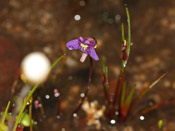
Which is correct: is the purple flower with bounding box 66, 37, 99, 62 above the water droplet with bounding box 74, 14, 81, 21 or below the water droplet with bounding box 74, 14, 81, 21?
below

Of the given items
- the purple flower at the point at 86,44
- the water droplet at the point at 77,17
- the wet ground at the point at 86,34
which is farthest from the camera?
the water droplet at the point at 77,17

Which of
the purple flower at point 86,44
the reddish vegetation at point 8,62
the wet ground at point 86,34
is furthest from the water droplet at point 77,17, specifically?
the purple flower at point 86,44

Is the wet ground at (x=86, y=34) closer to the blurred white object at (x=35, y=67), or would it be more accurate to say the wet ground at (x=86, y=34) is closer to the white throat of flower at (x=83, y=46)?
the blurred white object at (x=35, y=67)

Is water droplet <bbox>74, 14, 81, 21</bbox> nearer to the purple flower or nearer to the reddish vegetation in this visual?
the reddish vegetation

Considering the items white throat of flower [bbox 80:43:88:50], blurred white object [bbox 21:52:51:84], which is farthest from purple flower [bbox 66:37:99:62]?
blurred white object [bbox 21:52:51:84]

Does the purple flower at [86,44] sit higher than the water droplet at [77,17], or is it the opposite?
the water droplet at [77,17]

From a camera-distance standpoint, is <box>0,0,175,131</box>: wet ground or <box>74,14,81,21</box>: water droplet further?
<box>74,14,81,21</box>: water droplet
